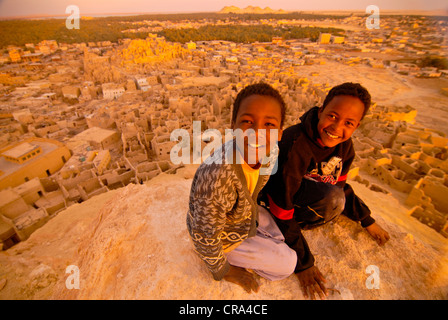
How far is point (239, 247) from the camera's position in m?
2.01

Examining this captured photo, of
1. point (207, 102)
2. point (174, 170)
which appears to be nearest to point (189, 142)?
point (174, 170)

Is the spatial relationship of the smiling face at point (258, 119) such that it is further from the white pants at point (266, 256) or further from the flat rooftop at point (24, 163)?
the flat rooftop at point (24, 163)

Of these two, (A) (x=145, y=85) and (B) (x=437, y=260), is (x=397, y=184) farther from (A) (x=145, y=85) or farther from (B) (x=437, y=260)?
(A) (x=145, y=85)

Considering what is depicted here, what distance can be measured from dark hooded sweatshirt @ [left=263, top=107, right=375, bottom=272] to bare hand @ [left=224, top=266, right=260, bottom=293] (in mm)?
403

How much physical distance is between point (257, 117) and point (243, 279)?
1.37 m

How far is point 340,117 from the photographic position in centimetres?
189

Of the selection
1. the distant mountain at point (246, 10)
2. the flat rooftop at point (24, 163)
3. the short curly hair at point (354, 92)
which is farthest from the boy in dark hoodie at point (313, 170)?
the distant mountain at point (246, 10)

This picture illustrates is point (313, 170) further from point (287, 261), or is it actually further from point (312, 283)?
point (312, 283)

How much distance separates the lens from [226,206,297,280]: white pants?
6.35 feet

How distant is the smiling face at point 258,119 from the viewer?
1415mm

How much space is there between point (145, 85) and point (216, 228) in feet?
74.1

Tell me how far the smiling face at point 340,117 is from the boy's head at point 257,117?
2.24 ft

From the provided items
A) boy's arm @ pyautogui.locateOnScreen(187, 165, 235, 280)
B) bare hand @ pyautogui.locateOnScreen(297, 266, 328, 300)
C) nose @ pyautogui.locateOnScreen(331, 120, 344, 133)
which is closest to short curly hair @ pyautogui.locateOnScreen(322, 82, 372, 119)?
nose @ pyautogui.locateOnScreen(331, 120, 344, 133)

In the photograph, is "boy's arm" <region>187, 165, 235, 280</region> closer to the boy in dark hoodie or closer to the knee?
the knee
